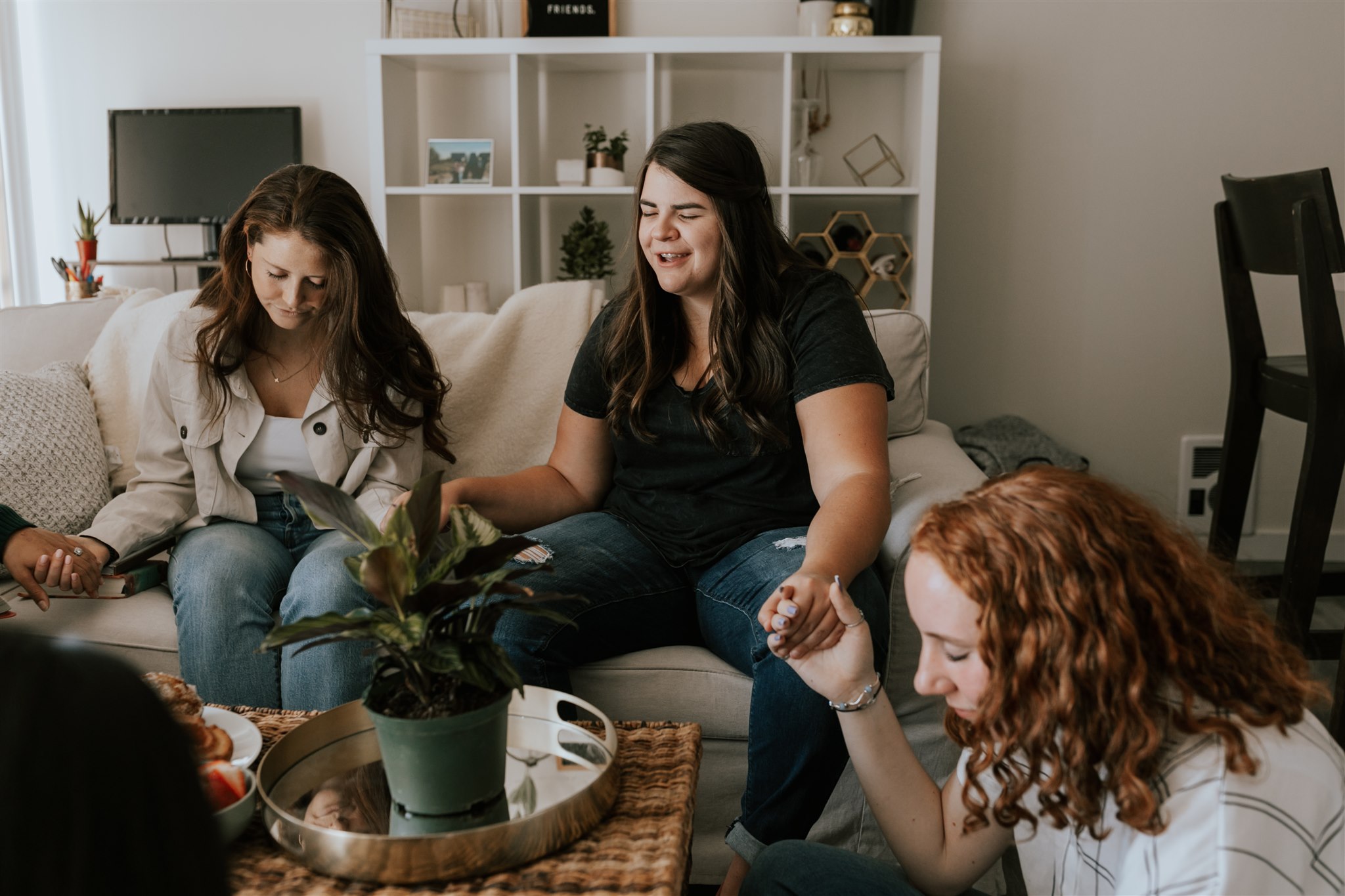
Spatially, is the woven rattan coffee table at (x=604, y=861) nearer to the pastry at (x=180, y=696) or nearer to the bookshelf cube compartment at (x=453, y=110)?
the pastry at (x=180, y=696)

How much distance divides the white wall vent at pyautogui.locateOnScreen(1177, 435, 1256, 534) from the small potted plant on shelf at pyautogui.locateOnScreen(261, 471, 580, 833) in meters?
2.59

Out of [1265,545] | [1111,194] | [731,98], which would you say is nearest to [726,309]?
[731,98]

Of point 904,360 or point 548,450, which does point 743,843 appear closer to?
point 548,450

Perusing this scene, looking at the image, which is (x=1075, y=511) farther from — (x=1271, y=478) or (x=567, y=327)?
(x=1271, y=478)

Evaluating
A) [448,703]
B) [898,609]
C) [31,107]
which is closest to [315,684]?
[448,703]

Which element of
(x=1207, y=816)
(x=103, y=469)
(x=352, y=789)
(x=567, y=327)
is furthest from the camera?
(x=567, y=327)

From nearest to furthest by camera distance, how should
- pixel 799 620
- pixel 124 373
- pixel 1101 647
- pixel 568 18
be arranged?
pixel 1101 647 < pixel 799 620 < pixel 124 373 < pixel 568 18

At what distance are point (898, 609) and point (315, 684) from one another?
0.80m

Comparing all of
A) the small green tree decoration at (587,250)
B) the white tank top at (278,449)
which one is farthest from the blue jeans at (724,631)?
the small green tree decoration at (587,250)

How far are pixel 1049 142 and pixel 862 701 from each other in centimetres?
230

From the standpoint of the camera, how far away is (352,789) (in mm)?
1015

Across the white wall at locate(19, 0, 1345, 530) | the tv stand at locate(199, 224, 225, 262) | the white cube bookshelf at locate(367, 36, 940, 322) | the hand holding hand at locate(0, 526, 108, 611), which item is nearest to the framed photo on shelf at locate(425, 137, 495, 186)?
the white cube bookshelf at locate(367, 36, 940, 322)

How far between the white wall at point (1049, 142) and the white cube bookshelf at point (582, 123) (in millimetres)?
154

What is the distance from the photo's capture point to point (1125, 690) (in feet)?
2.47
